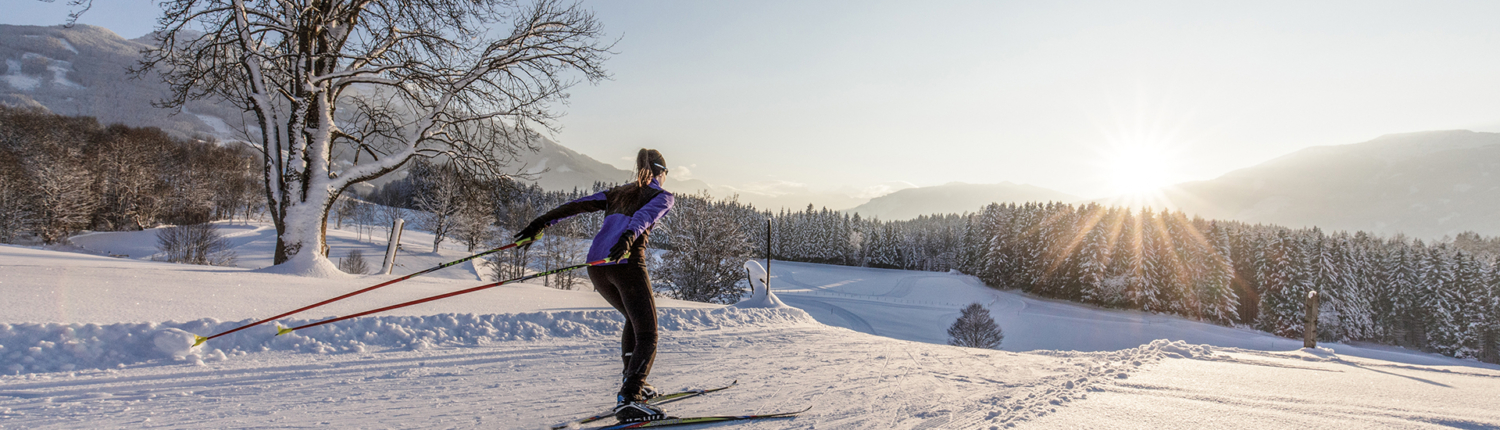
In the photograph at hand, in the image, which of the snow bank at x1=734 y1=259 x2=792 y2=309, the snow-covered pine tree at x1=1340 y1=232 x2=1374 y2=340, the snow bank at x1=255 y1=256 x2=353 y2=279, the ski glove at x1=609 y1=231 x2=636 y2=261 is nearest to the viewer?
the ski glove at x1=609 y1=231 x2=636 y2=261

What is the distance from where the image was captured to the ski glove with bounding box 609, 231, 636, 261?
333 centimetres

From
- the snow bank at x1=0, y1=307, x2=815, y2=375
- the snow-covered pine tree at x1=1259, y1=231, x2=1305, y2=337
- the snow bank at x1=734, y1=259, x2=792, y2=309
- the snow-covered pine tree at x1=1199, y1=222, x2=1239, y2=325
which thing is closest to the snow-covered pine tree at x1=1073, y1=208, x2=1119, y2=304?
the snow-covered pine tree at x1=1199, y1=222, x2=1239, y2=325

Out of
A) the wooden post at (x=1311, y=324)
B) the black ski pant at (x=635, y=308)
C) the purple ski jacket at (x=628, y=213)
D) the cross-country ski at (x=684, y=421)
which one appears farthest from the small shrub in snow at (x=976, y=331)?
the purple ski jacket at (x=628, y=213)

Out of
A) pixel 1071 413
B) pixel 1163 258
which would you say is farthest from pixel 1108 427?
pixel 1163 258

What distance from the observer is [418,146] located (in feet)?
32.2

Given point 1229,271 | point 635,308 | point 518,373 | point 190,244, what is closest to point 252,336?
point 518,373

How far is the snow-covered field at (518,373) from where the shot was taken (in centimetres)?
326

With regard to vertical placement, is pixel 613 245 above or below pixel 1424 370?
above

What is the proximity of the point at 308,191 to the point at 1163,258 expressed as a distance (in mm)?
58648

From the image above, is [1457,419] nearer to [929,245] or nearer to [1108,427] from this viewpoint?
[1108,427]

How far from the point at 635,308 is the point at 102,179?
2128 inches

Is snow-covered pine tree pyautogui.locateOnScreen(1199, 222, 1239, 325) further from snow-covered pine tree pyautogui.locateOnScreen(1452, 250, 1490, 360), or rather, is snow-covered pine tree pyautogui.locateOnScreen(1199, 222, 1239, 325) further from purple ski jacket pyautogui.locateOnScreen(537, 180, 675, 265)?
purple ski jacket pyautogui.locateOnScreen(537, 180, 675, 265)

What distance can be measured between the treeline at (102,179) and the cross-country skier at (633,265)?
41219 mm

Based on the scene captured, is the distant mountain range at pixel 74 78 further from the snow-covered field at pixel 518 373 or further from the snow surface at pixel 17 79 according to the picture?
the snow-covered field at pixel 518 373
